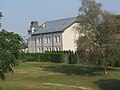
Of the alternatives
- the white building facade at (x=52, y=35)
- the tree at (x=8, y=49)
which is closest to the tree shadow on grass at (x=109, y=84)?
the tree at (x=8, y=49)

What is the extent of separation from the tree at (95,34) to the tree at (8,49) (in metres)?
20.7

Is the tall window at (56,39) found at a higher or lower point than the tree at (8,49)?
higher

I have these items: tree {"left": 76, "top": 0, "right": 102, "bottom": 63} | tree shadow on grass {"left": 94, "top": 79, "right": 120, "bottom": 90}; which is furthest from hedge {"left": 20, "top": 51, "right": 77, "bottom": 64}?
tree shadow on grass {"left": 94, "top": 79, "right": 120, "bottom": 90}

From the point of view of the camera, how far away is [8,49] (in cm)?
1977

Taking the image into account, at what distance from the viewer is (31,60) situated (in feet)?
260

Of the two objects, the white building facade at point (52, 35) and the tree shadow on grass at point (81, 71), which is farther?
the white building facade at point (52, 35)

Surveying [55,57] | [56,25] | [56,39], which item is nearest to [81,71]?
[55,57]

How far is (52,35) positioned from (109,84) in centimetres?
6126

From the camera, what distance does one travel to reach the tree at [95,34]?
133 ft

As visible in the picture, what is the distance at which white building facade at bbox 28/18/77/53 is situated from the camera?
89812 millimetres

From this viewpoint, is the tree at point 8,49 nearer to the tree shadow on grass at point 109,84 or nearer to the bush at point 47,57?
the tree shadow on grass at point 109,84

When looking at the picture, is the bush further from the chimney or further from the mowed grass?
the chimney

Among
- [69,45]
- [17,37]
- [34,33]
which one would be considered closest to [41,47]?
[34,33]

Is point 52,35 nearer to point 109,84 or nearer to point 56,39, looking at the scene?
point 56,39
